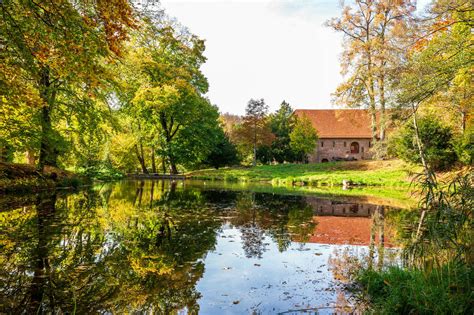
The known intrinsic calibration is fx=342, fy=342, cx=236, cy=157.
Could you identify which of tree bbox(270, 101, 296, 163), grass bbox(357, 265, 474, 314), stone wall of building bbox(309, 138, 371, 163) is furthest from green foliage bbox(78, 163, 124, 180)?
stone wall of building bbox(309, 138, 371, 163)

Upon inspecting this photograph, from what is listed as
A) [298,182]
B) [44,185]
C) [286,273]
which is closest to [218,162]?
[298,182]

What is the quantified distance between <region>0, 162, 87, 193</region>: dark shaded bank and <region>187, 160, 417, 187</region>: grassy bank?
1711cm

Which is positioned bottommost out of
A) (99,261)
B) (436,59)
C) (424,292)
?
(99,261)

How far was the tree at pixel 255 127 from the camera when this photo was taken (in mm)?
41906

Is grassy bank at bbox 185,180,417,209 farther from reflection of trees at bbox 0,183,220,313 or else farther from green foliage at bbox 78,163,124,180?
green foliage at bbox 78,163,124,180

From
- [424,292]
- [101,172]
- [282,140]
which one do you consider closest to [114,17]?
[424,292]

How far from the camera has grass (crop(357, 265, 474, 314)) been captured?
3685mm

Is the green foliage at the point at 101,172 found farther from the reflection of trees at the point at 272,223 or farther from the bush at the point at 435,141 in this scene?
the bush at the point at 435,141

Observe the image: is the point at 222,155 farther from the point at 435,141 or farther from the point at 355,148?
the point at 435,141

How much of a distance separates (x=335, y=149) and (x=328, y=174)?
56.3 ft

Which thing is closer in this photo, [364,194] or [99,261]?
[99,261]

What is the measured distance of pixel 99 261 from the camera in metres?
5.87

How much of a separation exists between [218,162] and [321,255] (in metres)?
35.6

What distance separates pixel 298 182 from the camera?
2894 centimetres
